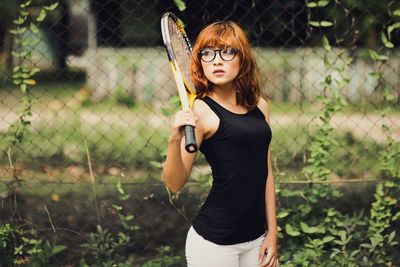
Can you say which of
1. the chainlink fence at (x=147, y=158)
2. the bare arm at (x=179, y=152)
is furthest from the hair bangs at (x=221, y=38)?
the chainlink fence at (x=147, y=158)

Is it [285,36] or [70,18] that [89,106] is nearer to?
[285,36]

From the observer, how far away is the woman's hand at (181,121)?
218cm

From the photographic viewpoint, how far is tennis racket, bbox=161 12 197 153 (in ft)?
7.74

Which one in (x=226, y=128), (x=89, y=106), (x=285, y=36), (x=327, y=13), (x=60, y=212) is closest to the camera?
(x=226, y=128)

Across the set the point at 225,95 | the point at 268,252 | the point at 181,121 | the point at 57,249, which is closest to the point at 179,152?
the point at 181,121

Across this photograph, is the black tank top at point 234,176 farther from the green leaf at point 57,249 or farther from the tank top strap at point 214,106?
the green leaf at point 57,249

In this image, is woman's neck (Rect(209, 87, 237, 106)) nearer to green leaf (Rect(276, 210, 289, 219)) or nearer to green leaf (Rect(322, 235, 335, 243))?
green leaf (Rect(276, 210, 289, 219))

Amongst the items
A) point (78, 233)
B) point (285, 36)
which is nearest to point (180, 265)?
point (78, 233)

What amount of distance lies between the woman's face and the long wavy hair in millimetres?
20

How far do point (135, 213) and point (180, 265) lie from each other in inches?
36.8

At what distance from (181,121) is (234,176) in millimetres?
360

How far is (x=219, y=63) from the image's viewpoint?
2451mm

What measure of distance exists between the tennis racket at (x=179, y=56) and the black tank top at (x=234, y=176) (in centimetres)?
11

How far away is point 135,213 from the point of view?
479 centimetres
